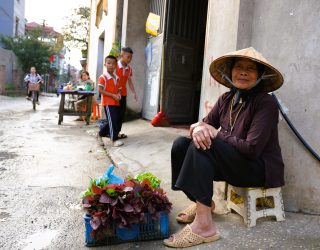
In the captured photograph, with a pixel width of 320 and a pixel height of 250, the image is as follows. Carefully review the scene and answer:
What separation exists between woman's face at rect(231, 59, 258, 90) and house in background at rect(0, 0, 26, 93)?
21.6 m

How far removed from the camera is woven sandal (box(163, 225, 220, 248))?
7.49 ft

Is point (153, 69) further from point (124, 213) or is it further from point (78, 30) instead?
point (78, 30)

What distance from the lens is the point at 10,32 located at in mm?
29281

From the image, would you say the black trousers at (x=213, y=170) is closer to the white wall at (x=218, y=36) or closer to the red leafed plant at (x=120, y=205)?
the red leafed plant at (x=120, y=205)

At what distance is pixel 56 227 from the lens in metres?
2.64

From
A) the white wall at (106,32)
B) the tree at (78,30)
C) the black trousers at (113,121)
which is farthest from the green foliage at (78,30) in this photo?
the black trousers at (113,121)

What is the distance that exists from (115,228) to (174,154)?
0.67 meters

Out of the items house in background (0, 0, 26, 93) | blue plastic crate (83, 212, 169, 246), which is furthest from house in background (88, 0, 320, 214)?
house in background (0, 0, 26, 93)

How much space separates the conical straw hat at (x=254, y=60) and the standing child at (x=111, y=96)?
322cm

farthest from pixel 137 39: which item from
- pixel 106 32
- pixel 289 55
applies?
pixel 289 55

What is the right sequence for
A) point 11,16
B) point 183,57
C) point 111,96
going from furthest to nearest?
point 11,16
point 183,57
point 111,96

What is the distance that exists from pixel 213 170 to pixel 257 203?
0.64 meters

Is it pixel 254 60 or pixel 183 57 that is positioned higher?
pixel 183 57

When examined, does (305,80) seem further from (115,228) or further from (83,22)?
(83,22)
